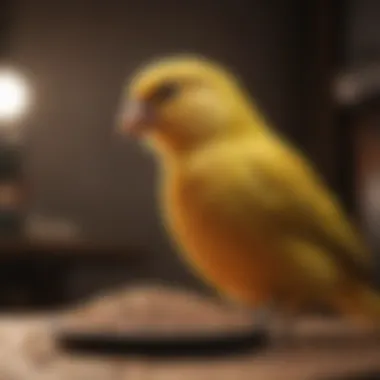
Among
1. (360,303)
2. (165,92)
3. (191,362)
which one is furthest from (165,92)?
(191,362)

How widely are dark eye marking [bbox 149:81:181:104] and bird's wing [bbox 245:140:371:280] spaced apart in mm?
133

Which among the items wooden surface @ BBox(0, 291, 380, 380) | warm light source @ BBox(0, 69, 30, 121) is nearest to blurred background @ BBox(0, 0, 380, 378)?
warm light source @ BBox(0, 69, 30, 121)

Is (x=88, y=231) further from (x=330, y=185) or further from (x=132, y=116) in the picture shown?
(x=330, y=185)

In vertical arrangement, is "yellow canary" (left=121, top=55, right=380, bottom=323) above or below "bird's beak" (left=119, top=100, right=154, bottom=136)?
below

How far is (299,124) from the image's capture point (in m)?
1.30

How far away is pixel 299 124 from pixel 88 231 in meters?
0.36

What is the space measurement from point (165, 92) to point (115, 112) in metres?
0.20

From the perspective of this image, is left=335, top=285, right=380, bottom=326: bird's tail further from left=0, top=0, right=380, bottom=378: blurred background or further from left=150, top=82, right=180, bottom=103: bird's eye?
left=150, top=82, right=180, bottom=103: bird's eye

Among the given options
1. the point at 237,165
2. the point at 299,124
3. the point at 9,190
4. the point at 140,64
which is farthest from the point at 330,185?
the point at 9,190

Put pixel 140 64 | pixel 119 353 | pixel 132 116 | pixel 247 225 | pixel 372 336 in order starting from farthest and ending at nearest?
pixel 140 64
pixel 132 116
pixel 247 225
pixel 372 336
pixel 119 353

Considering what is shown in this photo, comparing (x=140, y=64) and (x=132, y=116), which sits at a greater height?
(x=140, y=64)

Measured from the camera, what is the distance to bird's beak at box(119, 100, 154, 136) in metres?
1.15

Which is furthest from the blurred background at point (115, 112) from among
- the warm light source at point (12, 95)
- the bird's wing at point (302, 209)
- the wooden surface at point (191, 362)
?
the wooden surface at point (191, 362)

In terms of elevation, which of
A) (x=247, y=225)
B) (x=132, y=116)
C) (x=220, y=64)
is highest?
(x=220, y=64)
